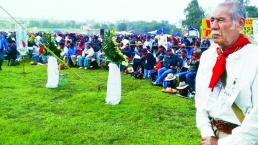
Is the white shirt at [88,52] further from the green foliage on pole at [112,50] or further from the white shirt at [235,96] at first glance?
the white shirt at [235,96]

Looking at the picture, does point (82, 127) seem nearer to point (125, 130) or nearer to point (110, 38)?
point (125, 130)

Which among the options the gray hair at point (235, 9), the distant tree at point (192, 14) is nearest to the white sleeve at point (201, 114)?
the gray hair at point (235, 9)

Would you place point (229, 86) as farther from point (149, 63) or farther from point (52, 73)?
point (149, 63)

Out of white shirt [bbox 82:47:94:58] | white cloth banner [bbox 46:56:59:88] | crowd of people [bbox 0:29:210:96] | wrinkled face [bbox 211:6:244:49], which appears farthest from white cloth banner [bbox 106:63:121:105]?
white shirt [bbox 82:47:94:58]

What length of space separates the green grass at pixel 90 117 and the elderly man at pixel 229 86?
14.7 feet

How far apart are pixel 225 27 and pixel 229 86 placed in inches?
14.5

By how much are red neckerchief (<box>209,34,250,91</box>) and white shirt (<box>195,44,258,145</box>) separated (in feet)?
0.08

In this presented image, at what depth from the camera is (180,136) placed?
7500 mm

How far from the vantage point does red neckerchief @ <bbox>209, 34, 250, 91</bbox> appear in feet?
8.02

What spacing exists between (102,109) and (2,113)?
2.42 meters

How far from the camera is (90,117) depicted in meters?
8.94

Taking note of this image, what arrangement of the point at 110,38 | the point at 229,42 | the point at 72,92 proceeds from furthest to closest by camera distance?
the point at 72,92, the point at 110,38, the point at 229,42

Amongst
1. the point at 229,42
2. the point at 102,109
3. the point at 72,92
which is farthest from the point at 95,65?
the point at 229,42

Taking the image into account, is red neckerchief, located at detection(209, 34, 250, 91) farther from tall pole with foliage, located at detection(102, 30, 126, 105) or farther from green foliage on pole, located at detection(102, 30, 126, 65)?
green foliage on pole, located at detection(102, 30, 126, 65)
